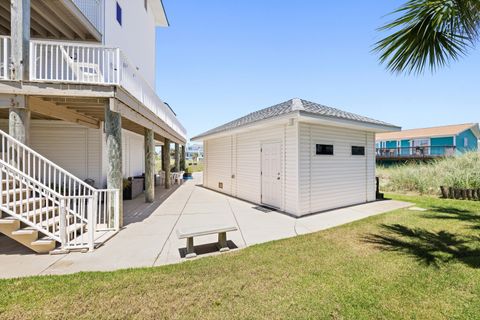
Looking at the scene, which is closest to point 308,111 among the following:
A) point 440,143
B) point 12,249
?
point 12,249

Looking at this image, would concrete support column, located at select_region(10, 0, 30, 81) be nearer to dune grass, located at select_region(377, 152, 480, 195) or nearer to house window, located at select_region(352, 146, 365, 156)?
house window, located at select_region(352, 146, 365, 156)

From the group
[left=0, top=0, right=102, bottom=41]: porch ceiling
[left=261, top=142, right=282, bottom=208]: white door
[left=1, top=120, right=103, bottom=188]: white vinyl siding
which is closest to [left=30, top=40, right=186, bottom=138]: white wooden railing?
[left=0, top=0, right=102, bottom=41]: porch ceiling

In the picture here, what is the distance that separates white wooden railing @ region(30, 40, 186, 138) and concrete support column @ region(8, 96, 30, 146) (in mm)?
629

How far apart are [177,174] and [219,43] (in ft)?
32.3

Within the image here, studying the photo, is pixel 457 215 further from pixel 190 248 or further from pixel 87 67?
pixel 87 67

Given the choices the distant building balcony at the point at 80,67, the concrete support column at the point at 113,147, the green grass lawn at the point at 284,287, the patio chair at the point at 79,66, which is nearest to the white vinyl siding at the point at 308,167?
the green grass lawn at the point at 284,287

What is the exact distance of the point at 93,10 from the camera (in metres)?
8.90

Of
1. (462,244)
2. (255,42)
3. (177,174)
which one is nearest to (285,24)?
(255,42)

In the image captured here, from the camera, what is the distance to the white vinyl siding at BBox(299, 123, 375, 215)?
7.41 metres

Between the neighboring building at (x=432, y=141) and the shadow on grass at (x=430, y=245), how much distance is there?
22.7m

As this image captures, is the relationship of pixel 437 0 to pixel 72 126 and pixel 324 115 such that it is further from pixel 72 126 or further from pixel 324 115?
pixel 72 126

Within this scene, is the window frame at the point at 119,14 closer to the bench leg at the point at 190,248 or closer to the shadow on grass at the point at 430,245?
the bench leg at the point at 190,248

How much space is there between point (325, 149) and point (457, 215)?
4398mm

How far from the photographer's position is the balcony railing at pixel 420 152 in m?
22.6
